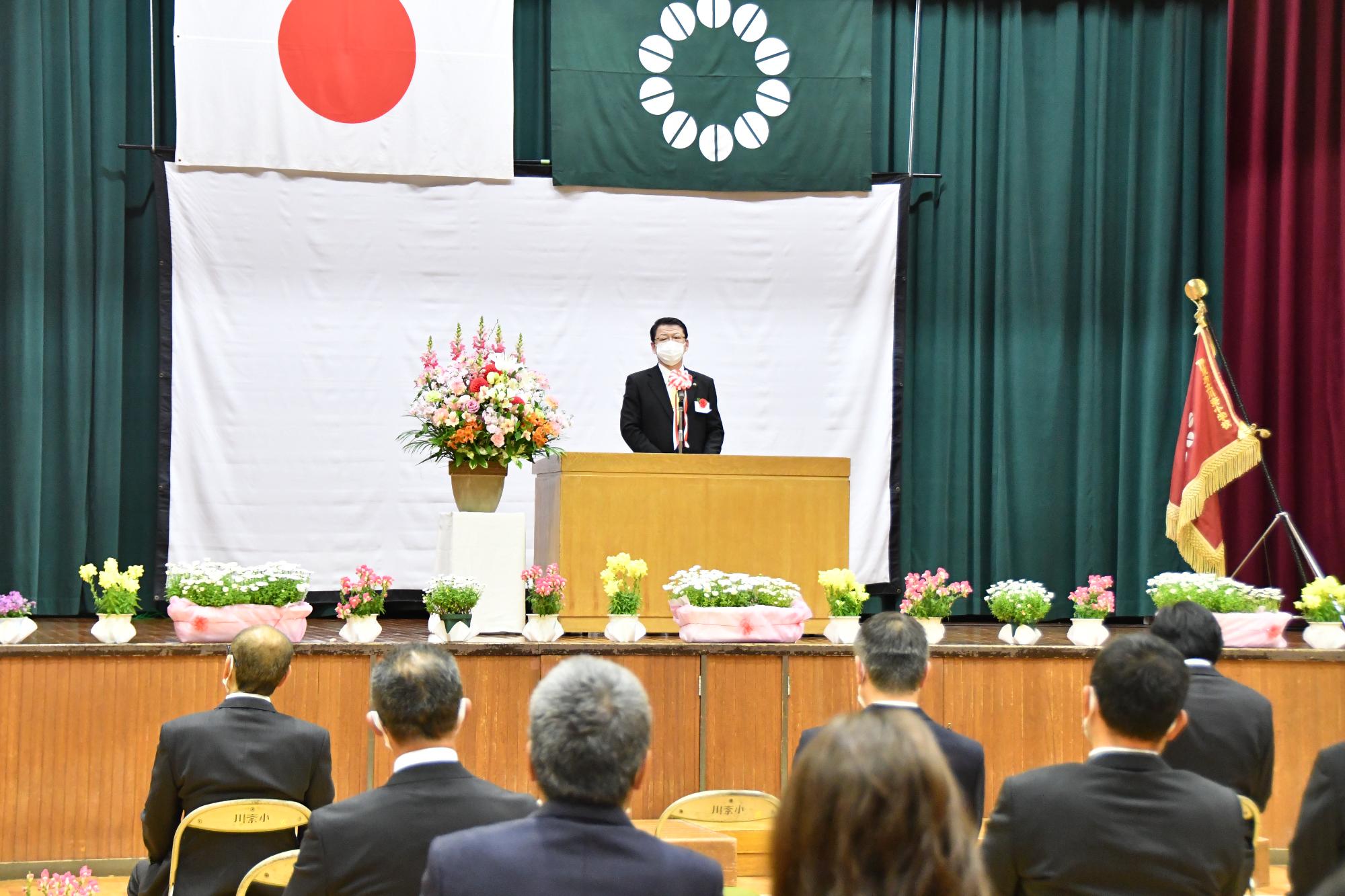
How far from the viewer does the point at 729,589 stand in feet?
19.7

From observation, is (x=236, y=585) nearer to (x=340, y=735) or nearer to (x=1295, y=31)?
(x=340, y=735)

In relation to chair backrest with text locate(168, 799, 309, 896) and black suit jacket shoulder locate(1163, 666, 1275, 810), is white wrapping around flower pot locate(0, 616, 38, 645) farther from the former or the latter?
black suit jacket shoulder locate(1163, 666, 1275, 810)

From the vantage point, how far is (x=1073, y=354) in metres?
9.25

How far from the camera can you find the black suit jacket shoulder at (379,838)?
246cm

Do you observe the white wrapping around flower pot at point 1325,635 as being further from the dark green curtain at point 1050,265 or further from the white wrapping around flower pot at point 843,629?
the dark green curtain at point 1050,265

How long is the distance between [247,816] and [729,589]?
9.14ft

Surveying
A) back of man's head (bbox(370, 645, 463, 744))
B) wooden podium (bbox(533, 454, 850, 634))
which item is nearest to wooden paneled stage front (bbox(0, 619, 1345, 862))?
wooden podium (bbox(533, 454, 850, 634))

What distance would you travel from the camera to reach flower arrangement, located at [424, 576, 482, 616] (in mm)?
5879

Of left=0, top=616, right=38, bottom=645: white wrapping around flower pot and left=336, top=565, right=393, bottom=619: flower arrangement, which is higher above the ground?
left=336, top=565, right=393, bottom=619: flower arrangement

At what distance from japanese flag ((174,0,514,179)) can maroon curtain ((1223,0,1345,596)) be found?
4.60m

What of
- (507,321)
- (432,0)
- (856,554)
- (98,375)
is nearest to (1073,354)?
(856,554)

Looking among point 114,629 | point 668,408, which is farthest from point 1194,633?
point 114,629

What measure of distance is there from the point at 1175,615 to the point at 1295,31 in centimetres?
599

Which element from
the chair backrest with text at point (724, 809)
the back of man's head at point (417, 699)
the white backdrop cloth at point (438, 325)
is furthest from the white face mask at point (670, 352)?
the back of man's head at point (417, 699)
